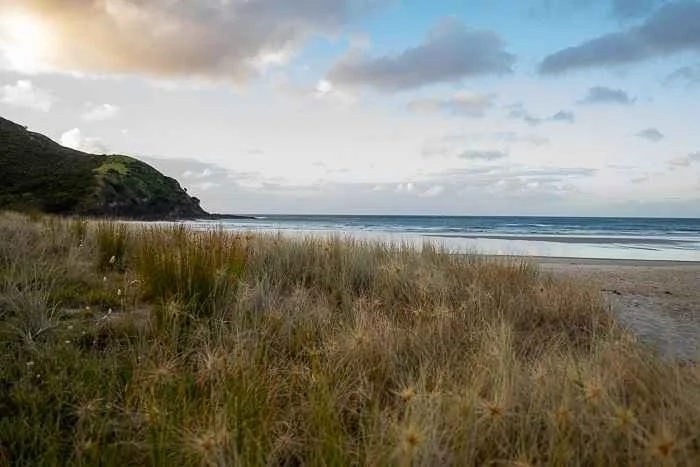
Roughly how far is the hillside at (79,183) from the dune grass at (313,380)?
95.2 feet

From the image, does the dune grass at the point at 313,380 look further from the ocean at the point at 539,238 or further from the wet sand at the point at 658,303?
the ocean at the point at 539,238

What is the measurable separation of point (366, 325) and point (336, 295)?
210 cm

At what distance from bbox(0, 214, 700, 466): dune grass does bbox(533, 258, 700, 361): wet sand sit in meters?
0.57

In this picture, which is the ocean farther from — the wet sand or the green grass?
the green grass

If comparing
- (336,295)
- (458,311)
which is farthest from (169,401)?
(336,295)

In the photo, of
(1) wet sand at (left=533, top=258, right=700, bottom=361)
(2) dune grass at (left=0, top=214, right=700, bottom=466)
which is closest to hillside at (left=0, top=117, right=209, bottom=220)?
(1) wet sand at (left=533, top=258, right=700, bottom=361)

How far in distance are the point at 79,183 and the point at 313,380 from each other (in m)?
39.1

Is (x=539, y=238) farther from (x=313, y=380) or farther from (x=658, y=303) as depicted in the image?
(x=313, y=380)

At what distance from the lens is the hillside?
3403 cm

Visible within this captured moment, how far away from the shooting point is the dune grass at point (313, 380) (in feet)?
8.57

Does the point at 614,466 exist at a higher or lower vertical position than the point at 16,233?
lower

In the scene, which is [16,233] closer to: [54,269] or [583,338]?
[54,269]

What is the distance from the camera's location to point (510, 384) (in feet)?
10.5

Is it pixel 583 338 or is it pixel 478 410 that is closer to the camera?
pixel 478 410
